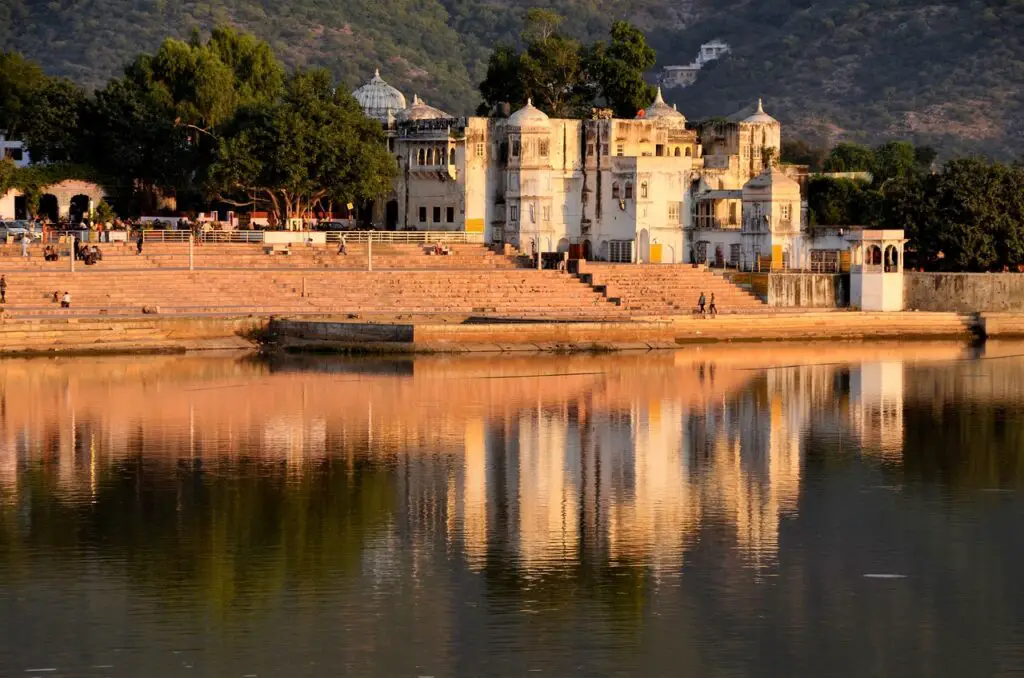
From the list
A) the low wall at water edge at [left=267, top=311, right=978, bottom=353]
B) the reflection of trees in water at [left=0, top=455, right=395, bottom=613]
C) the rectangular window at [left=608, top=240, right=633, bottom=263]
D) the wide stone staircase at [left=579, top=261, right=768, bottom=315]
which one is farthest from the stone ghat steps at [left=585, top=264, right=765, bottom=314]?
the reflection of trees in water at [left=0, top=455, right=395, bottom=613]

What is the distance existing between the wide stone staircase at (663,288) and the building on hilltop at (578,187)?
462 cm

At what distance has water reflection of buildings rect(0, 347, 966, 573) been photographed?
3272 centimetres

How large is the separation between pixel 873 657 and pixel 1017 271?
44.2m

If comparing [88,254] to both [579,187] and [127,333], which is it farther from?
[579,187]

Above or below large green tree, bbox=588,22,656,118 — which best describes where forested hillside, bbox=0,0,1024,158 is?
above

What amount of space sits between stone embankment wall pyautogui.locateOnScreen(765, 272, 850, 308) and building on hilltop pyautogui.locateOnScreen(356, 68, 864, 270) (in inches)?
141

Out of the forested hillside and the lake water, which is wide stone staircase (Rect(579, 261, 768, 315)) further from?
the forested hillside

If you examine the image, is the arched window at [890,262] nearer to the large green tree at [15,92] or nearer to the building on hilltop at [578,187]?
the building on hilltop at [578,187]

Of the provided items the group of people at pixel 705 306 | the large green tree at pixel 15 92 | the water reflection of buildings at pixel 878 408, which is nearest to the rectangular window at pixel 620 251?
the group of people at pixel 705 306

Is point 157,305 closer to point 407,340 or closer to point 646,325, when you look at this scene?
point 407,340

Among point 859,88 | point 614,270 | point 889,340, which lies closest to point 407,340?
point 614,270

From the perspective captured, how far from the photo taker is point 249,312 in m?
56.5

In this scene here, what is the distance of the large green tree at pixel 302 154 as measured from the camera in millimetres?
68000

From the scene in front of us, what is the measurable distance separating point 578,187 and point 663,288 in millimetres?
9568
